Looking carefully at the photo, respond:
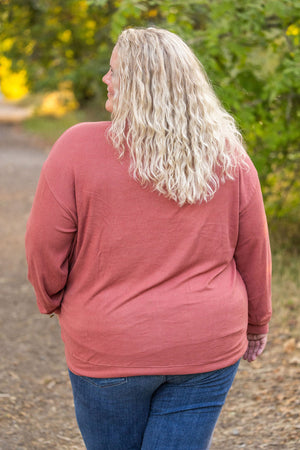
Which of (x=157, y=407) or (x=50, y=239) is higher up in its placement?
(x=50, y=239)

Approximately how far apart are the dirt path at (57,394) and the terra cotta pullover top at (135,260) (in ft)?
5.93

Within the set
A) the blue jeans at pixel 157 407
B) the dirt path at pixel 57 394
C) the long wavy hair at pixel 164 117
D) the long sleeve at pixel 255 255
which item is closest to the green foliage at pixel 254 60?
the dirt path at pixel 57 394

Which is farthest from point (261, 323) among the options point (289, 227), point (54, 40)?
point (54, 40)

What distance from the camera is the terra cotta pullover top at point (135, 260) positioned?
5.62 feet

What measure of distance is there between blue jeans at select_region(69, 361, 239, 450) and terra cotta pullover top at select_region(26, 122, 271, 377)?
0.05 meters

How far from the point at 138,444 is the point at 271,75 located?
3.36 meters

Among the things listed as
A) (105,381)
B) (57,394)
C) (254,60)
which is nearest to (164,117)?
(105,381)

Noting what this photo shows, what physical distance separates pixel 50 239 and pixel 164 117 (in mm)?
476

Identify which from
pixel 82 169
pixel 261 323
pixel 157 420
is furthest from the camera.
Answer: pixel 261 323

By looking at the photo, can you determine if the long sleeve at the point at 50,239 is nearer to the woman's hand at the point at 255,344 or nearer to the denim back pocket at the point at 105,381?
the denim back pocket at the point at 105,381

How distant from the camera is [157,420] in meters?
1.83

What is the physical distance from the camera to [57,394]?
13.3 ft

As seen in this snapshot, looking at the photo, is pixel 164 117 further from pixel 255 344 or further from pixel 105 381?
pixel 255 344

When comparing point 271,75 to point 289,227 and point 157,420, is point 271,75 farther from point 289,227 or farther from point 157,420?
point 157,420
